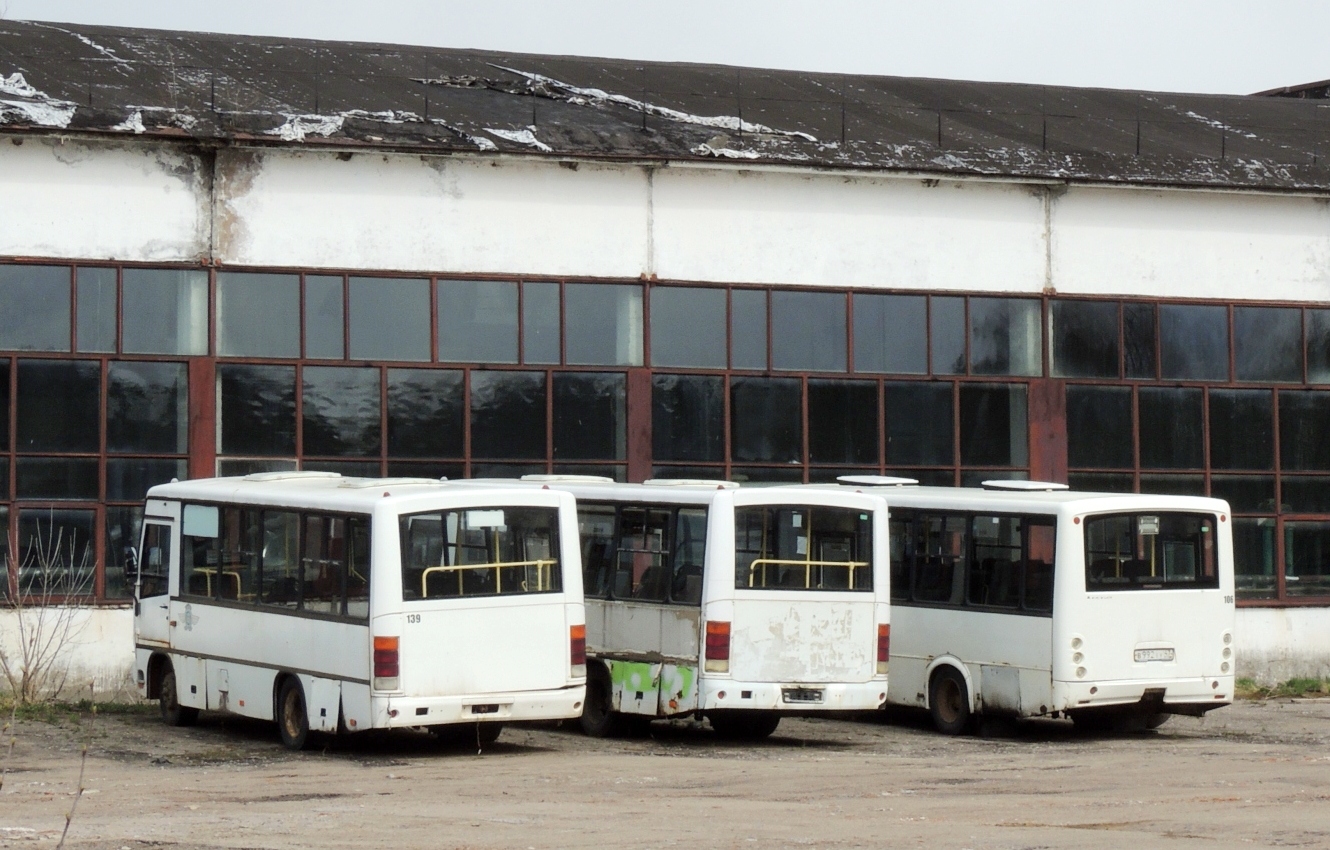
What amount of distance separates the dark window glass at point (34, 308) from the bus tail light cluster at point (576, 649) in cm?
817

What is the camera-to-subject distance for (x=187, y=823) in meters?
13.6

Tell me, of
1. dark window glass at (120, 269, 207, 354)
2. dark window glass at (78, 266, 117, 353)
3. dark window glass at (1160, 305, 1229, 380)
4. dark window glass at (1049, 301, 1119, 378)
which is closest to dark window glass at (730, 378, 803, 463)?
dark window glass at (1049, 301, 1119, 378)

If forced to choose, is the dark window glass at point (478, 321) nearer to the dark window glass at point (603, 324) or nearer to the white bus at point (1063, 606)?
the dark window glass at point (603, 324)

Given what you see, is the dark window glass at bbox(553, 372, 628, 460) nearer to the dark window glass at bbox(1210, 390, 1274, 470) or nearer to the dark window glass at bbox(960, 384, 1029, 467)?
the dark window glass at bbox(960, 384, 1029, 467)

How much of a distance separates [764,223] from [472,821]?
14.1m

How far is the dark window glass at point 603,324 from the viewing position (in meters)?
25.7

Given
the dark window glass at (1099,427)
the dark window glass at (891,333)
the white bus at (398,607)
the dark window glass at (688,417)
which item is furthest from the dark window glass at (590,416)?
the dark window glass at (1099,427)

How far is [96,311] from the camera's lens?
23.6 meters

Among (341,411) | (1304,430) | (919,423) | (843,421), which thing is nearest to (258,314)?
(341,411)

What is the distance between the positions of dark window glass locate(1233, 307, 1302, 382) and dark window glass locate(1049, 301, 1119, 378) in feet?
6.21

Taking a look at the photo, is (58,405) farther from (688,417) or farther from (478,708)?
(478,708)

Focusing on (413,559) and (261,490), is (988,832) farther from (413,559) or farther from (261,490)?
(261,490)

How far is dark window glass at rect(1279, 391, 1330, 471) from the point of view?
28.8 m

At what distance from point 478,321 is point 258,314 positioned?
8.70ft
